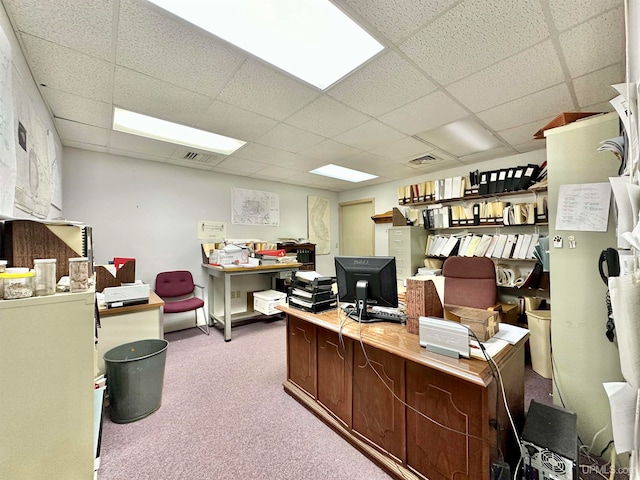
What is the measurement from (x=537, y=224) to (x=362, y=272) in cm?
277

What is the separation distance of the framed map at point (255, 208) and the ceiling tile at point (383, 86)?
2.78 m

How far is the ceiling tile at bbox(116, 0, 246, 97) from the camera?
4.55 ft

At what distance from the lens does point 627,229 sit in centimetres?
83

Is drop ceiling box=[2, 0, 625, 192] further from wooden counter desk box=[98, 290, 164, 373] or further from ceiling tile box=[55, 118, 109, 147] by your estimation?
wooden counter desk box=[98, 290, 164, 373]

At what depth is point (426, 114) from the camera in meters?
2.38

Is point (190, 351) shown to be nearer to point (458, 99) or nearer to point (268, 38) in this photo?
point (268, 38)

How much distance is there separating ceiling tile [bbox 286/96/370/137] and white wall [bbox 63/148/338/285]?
2213 millimetres

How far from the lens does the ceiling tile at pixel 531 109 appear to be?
6.76 ft

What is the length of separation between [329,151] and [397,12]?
201cm

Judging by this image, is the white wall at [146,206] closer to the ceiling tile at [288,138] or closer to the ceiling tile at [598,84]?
the ceiling tile at [288,138]

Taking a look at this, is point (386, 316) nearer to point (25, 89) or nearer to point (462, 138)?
point (462, 138)

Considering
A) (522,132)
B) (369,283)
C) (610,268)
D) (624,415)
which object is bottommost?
(624,415)

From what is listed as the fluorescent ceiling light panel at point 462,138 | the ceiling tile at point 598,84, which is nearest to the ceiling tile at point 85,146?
the fluorescent ceiling light panel at point 462,138

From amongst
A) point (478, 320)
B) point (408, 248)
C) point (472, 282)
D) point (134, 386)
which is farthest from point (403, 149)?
point (134, 386)
